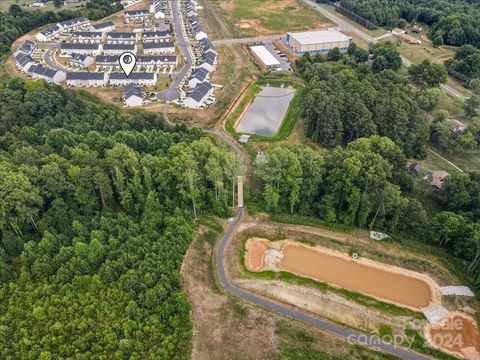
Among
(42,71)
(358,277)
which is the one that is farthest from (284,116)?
(42,71)

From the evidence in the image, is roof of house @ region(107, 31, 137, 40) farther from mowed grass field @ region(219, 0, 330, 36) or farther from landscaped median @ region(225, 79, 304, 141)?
landscaped median @ region(225, 79, 304, 141)

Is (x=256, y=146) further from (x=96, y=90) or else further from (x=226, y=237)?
(x=96, y=90)

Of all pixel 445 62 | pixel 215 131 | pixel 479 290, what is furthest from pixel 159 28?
pixel 479 290

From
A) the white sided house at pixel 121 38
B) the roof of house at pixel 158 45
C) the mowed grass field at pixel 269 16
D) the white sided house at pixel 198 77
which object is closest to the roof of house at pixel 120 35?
the white sided house at pixel 121 38

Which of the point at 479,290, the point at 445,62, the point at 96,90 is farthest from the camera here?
the point at 445,62

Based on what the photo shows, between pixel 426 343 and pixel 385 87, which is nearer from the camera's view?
pixel 426 343
